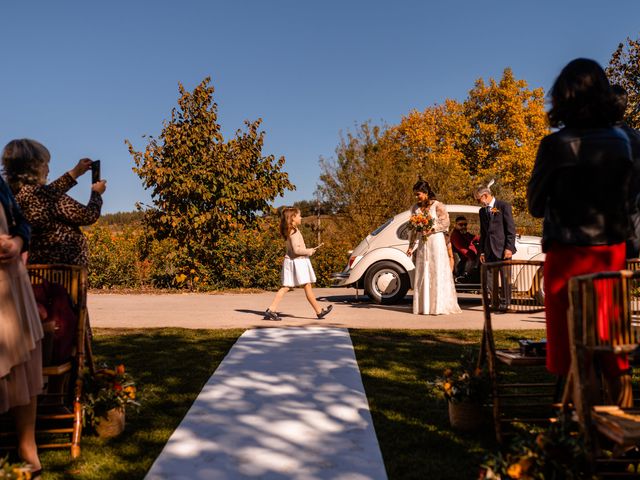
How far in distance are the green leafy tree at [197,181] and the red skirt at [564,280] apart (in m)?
13.6

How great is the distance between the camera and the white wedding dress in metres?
10.9

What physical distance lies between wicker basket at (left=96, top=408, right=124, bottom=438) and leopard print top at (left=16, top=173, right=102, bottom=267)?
1130 mm

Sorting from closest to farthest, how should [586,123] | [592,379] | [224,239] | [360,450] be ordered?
[592,379]
[586,123]
[360,450]
[224,239]

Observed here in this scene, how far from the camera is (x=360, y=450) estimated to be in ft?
13.4

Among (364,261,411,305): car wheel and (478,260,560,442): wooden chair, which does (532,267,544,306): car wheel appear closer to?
(478,260,560,442): wooden chair

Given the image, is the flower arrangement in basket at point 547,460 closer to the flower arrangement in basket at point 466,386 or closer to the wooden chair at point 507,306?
the wooden chair at point 507,306

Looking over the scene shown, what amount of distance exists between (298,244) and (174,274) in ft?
24.7

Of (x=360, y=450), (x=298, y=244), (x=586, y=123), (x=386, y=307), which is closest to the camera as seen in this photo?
(x=586, y=123)

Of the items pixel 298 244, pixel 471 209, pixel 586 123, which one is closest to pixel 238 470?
pixel 586 123

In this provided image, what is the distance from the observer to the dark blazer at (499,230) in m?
10.4

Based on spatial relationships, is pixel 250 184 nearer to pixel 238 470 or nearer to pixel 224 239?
pixel 224 239

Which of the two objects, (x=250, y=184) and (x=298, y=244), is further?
(x=250, y=184)

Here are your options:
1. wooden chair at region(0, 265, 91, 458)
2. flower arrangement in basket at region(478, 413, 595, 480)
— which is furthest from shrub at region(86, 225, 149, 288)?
flower arrangement in basket at region(478, 413, 595, 480)

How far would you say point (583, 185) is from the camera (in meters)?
3.27
